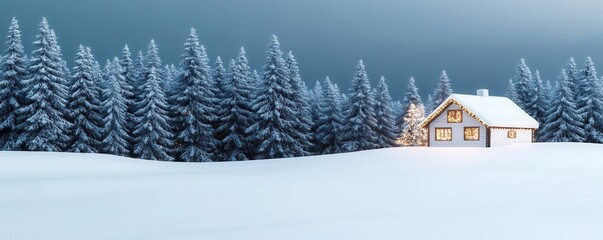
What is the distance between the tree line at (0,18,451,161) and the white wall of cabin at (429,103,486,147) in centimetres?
926

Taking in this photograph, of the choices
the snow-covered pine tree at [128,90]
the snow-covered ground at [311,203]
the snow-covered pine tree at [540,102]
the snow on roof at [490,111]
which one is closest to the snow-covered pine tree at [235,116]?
the snow-covered pine tree at [128,90]

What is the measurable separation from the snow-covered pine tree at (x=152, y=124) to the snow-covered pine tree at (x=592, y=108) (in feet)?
128

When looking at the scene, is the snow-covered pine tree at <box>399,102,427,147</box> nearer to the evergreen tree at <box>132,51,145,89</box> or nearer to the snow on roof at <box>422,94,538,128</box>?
the snow on roof at <box>422,94,538,128</box>

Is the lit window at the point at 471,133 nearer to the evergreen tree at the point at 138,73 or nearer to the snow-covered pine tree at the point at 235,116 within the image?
the snow-covered pine tree at the point at 235,116

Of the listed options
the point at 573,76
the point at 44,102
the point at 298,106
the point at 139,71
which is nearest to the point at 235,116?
the point at 298,106

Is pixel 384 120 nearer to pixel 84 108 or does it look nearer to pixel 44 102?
pixel 84 108

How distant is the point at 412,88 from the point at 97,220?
49.9 metres

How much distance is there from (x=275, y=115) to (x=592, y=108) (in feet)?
103

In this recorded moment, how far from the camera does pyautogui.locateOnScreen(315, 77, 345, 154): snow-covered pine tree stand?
5391cm

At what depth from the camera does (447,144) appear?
4338cm

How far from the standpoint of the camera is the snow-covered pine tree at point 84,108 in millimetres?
40906

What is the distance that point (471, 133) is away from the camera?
1654 inches

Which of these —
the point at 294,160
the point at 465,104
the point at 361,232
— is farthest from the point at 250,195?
the point at 465,104

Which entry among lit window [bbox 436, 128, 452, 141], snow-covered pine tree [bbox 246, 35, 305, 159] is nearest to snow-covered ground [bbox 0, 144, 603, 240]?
lit window [bbox 436, 128, 452, 141]
